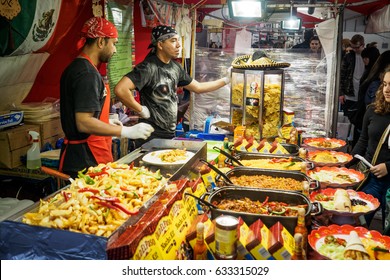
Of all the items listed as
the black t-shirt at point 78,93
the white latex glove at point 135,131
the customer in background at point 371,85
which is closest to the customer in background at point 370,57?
the customer in background at point 371,85

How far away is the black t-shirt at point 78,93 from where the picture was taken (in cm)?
280

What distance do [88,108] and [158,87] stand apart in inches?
48.7

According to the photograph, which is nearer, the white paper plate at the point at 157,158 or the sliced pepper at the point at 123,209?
the sliced pepper at the point at 123,209

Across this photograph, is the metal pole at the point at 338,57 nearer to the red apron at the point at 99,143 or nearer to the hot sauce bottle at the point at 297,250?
the red apron at the point at 99,143

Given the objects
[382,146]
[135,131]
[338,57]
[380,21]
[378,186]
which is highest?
[380,21]

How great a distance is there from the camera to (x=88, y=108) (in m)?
2.79

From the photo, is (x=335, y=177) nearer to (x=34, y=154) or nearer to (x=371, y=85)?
(x=34, y=154)

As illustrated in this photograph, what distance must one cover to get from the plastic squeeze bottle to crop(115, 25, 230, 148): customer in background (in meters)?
0.94

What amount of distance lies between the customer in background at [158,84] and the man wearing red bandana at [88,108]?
0.63m

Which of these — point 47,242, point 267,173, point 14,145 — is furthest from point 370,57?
point 47,242

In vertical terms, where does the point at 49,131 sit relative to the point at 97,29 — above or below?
below

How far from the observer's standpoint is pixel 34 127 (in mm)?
4000

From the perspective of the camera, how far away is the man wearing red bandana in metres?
2.81

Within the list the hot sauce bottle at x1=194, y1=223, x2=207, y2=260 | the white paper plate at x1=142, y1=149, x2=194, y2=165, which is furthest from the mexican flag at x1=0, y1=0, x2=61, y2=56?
the hot sauce bottle at x1=194, y1=223, x2=207, y2=260
